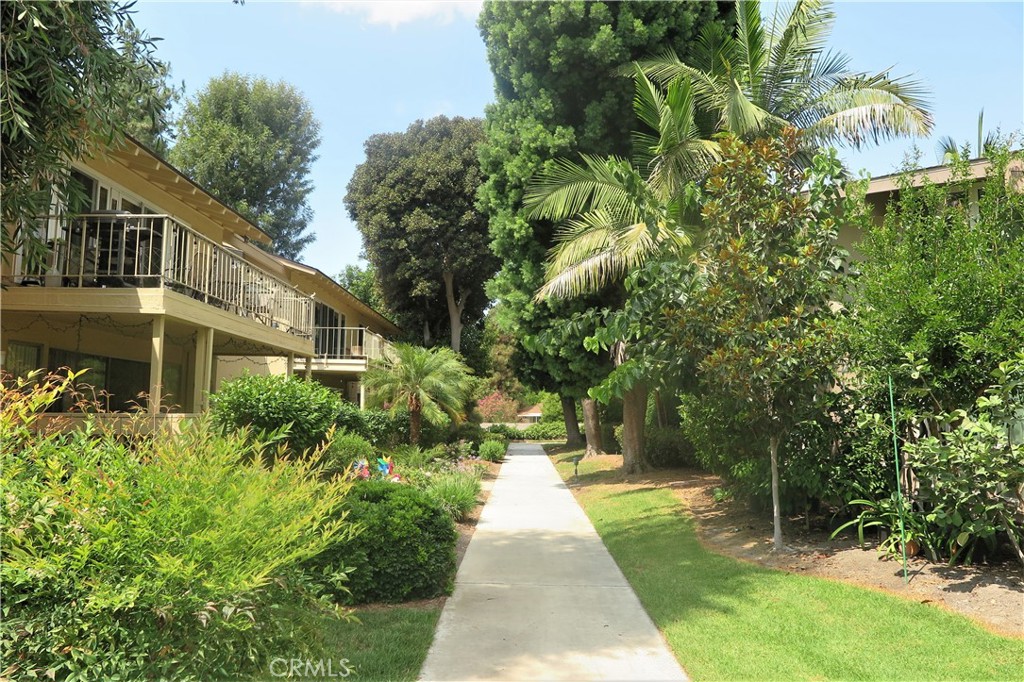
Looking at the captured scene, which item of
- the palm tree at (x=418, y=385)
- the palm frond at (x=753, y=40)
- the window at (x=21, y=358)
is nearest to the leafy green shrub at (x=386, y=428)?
the palm tree at (x=418, y=385)

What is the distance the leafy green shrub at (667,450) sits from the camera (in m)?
17.7

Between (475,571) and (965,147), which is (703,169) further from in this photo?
(475,571)

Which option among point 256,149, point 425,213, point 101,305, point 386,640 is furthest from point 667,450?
point 256,149

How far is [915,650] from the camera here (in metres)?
4.88

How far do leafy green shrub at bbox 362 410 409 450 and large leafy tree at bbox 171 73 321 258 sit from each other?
18.5 m

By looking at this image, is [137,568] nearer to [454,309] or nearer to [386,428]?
[386,428]

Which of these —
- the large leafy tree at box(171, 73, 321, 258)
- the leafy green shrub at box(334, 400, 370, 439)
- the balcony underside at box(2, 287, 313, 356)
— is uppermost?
the large leafy tree at box(171, 73, 321, 258)

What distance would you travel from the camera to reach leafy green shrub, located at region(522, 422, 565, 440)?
40.3 metres

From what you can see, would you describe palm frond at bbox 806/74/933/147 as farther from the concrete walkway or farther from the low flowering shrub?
the low flowering shrub

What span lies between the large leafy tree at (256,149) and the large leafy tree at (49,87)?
93.1 feet

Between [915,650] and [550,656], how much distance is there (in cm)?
276

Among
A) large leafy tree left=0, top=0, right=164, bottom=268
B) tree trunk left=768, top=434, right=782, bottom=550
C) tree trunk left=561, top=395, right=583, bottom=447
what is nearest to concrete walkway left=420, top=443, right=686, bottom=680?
tree trunk left=768, top=434, right=782, bottom=550

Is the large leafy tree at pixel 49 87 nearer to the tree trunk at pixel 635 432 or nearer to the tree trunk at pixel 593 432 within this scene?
the tree trunk at pixel 635 432

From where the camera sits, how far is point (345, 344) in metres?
25.2
